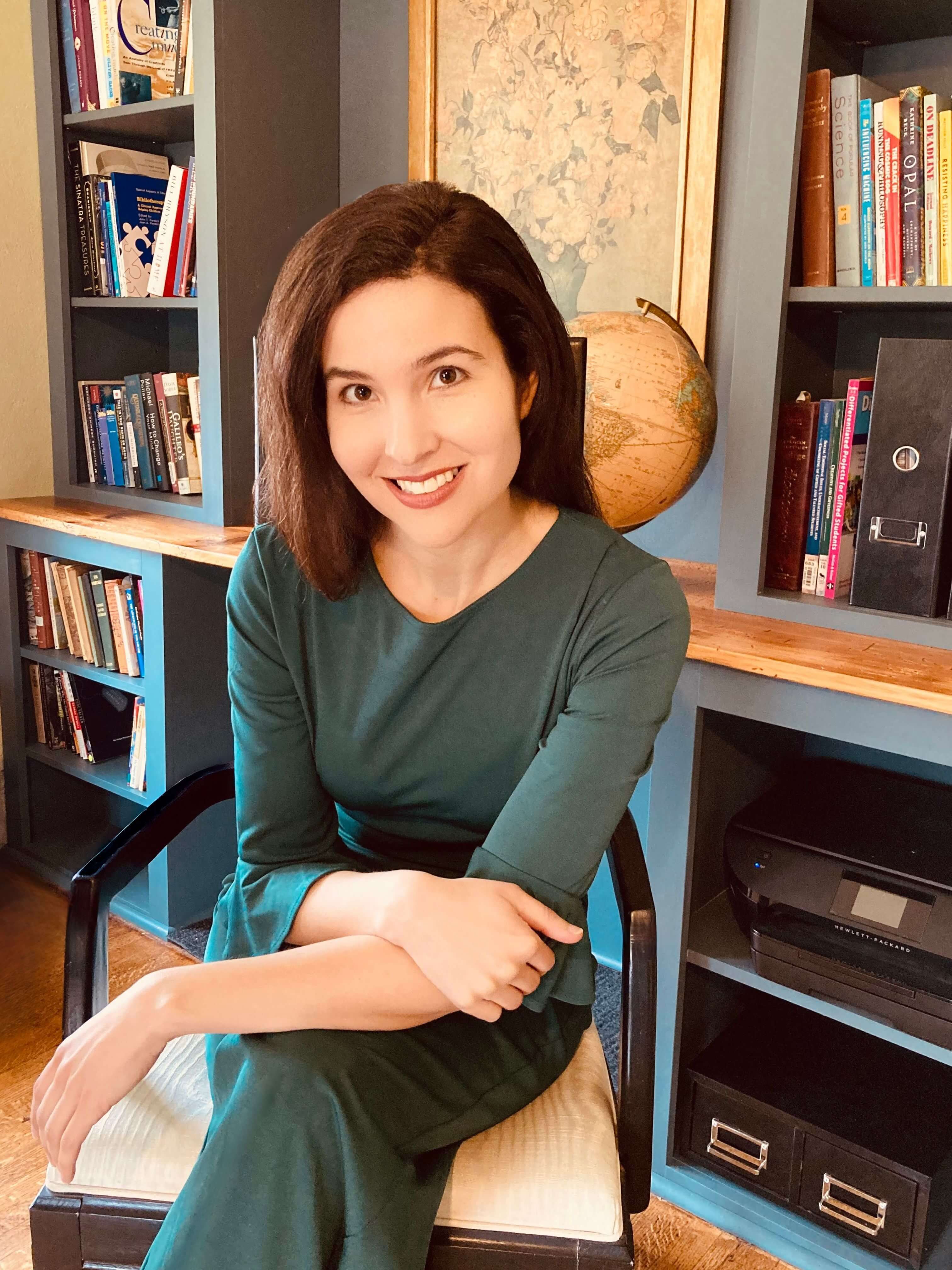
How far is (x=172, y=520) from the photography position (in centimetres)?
222

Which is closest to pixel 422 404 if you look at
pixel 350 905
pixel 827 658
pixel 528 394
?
pixel 528 394

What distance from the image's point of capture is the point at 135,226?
90.0 inches

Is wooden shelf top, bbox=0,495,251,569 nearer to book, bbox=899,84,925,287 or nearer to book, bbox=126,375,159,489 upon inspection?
book, bbox=126,375,159,489

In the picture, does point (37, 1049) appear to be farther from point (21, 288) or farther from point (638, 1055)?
point (21, 288)

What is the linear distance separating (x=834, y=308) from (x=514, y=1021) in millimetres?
1036

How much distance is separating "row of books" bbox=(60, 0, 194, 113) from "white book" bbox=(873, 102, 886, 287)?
1.36m

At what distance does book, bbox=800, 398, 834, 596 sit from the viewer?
1434 millimetres

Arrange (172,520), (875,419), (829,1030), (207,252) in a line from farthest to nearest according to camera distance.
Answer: (172,520) → (207,252) → (829,1030) → (875,419)

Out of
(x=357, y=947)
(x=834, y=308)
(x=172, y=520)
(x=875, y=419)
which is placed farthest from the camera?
(x=172, y=520)

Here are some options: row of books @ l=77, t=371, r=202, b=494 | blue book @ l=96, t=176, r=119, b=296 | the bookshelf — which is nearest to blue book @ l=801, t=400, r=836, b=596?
the bookshelf

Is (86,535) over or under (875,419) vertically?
under

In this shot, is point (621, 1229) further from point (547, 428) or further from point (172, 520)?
point (172, 520)

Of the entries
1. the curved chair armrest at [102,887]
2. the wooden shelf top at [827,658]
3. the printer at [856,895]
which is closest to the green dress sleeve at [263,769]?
the curved chair armrest at [102,887]

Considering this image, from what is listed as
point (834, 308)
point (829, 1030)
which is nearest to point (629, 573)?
point (834, 308)
